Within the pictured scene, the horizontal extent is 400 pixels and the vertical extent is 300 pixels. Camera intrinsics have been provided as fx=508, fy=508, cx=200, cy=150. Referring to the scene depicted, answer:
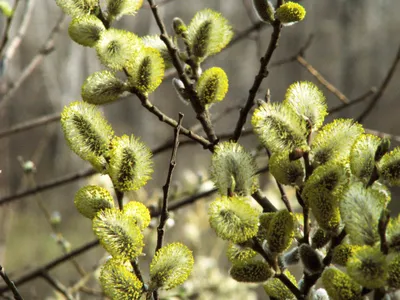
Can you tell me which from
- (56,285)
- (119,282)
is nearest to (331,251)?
(119,282)

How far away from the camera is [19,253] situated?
8.53 meters

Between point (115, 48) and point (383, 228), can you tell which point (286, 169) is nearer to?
point (383, 228)

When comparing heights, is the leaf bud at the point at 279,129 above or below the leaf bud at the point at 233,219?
above

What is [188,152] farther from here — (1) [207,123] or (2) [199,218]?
(1) [207,123]

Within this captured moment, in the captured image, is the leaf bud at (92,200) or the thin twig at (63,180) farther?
the thin twig at (63,180)

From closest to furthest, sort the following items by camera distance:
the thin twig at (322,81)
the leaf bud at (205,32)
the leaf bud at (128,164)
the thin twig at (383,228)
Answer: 1. the thin twig at (383,228)
2. the leaf bud at (128,164)
3. the leaf bud at (205,32)
4. the thin twig at (322,81)

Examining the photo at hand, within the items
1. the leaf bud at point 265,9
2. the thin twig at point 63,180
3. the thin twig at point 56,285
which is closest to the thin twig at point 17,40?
the thin twig at point 63,180

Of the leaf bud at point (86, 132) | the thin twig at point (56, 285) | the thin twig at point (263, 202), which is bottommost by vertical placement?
the thin twig at point (56, 285)

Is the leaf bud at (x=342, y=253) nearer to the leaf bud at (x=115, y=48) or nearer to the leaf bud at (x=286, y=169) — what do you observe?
the leaf bud at (x=286, y=169)

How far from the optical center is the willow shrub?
19.0 inches

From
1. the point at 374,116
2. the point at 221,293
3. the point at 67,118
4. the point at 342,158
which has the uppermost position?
the point at 67,118

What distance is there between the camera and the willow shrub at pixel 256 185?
0.48 m

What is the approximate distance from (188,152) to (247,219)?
1005 cm

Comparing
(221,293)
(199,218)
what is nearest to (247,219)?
(221,293)
